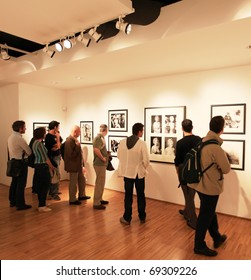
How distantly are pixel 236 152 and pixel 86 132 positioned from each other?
3630 mm

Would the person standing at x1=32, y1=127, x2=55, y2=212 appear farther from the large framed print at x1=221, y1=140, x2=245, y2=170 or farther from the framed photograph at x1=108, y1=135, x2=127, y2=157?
the large framed print at x1=221, y1=140, x2=245, y2=170

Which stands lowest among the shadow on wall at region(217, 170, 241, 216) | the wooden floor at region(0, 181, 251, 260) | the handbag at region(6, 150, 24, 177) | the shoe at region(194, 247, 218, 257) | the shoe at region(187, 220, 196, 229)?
the wooden floor at region(0, 181, 251, 260)

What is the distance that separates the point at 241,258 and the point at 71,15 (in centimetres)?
327

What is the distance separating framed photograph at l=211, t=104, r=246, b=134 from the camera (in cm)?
367

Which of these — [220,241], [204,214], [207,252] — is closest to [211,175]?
[204,214]

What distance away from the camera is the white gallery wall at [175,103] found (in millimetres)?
3711

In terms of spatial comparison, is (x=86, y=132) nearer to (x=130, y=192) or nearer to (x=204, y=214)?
(x=130, y=192)

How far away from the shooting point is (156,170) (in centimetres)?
464

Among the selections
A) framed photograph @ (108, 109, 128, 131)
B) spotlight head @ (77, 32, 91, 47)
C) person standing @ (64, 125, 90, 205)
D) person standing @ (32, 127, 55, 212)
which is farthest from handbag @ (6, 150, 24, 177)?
spotlight head @ (77, 32, 91, 47)

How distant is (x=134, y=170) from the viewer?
3301 mm

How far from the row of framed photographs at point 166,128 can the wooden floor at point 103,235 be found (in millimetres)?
1054

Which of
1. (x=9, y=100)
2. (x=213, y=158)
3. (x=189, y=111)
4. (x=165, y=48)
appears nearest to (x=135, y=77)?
(x=189, y=111)

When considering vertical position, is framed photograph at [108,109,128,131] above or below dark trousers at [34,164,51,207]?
above

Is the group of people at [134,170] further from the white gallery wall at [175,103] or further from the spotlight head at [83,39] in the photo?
the spotlight head at [83,39]
